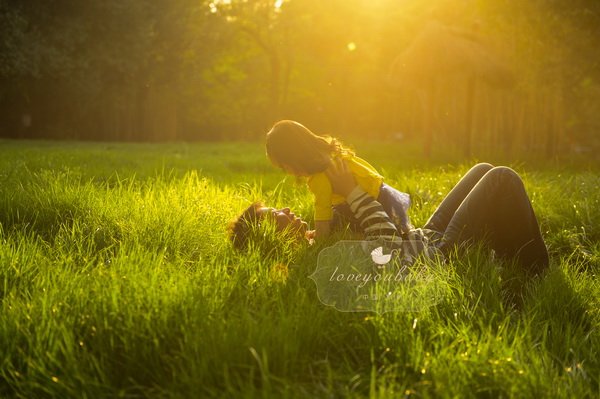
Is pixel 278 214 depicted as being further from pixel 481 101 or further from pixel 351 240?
pixel 481 101

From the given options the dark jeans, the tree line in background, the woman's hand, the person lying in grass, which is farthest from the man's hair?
the tree line in background

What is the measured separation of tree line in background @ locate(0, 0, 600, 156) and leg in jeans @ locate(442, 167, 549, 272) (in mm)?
11340

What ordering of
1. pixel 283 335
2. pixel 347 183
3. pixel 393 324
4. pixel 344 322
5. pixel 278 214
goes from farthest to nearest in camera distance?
pixel 278 214, pixel 347 183, pixel 344 322, pixel 393 324, pixel 283 335

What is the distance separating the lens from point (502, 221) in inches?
145

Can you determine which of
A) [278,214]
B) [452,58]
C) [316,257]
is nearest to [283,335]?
[316,257]

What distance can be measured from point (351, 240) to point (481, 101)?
26.6m

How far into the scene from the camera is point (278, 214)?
155 inches

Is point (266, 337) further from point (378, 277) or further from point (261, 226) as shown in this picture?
point (261, 226)

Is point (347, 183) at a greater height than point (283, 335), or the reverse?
point (347, 183)

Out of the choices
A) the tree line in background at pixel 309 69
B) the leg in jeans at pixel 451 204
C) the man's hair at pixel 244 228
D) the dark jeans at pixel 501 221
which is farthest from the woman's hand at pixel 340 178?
the tree line in background at pixel 309 69

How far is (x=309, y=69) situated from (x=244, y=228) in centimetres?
4302

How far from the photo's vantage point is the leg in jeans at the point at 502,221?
361 centimetres

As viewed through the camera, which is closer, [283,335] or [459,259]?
[283,335]

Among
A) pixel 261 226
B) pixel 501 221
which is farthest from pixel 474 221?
pixel 261 226
